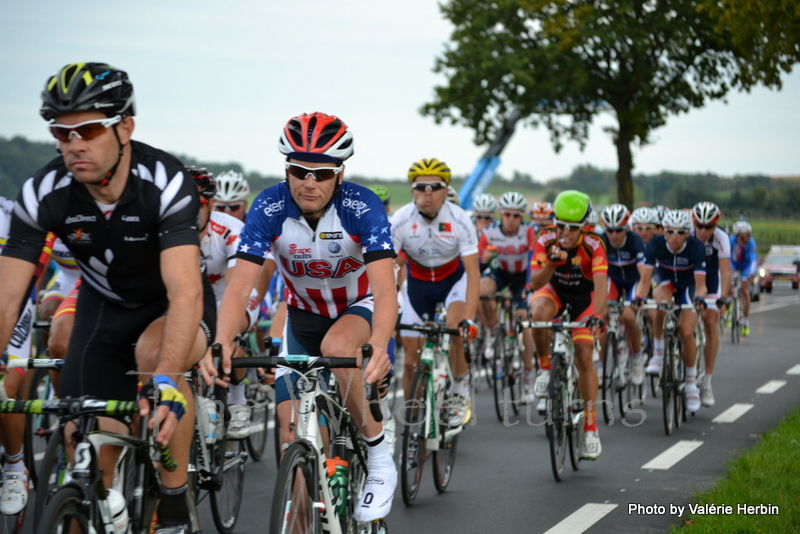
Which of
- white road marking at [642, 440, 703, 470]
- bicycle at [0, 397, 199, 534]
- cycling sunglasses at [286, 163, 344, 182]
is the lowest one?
white road marking at [642, 440, 703, 470]

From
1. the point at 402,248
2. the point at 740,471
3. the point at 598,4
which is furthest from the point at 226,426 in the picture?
the point at 598,4

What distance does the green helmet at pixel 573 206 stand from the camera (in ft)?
27.6

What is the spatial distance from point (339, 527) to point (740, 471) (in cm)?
434

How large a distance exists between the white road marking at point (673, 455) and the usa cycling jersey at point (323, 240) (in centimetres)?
431

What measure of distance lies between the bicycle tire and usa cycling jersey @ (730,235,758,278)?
20.1m

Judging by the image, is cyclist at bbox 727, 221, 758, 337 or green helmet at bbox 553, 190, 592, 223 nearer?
green helmet at bbox 553, 190, 592, 223

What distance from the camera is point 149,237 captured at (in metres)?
4.12

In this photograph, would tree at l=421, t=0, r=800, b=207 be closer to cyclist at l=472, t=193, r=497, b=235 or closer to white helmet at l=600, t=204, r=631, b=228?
cyclist at l=472, t=193, r=497, b=235

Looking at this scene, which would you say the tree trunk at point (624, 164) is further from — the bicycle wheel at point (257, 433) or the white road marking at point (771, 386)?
the bicycle wheel at point (257, 433)

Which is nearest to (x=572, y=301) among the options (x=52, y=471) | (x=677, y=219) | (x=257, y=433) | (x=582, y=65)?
(x=677, y=219)

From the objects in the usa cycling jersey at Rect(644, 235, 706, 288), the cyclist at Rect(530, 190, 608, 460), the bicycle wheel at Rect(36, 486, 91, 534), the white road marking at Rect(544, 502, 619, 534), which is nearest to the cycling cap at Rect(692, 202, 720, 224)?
the usa cycling jersey at Rect(644, 235, 706, 288)

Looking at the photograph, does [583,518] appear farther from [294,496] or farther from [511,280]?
[511,280]

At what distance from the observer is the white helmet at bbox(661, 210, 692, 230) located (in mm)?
11211

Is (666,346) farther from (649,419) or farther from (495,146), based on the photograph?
(495,146)
